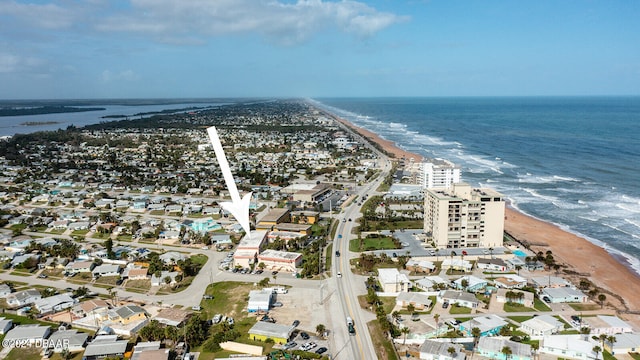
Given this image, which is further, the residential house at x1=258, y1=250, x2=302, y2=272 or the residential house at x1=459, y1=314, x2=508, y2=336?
the residential house at x1=258, y1=250, x2=302, y2=272

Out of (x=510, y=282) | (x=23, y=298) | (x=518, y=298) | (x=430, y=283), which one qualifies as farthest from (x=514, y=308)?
(x=23, y=298)

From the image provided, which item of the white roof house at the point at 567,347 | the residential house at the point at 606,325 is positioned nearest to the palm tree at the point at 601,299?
the residential house at the point at 606,325

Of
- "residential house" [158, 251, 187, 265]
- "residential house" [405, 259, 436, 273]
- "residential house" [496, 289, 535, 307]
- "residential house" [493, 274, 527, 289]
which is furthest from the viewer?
"residential house" [158, 251, 187, 265]

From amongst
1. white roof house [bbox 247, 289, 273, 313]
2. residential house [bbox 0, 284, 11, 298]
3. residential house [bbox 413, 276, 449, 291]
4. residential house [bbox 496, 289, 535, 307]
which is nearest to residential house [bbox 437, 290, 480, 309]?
residential house [bbox 413, 276, 449, 291]

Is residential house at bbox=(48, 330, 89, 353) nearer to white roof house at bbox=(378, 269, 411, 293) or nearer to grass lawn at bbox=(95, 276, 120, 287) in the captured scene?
grass lawn at bbox=(95, 276, 120, 287)

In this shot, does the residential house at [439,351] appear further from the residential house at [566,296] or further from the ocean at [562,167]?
the ocean at [562,167]

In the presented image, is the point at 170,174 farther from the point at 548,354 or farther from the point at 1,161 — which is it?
the point at 548,354

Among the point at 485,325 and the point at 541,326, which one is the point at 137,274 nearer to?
the point at 485,325
